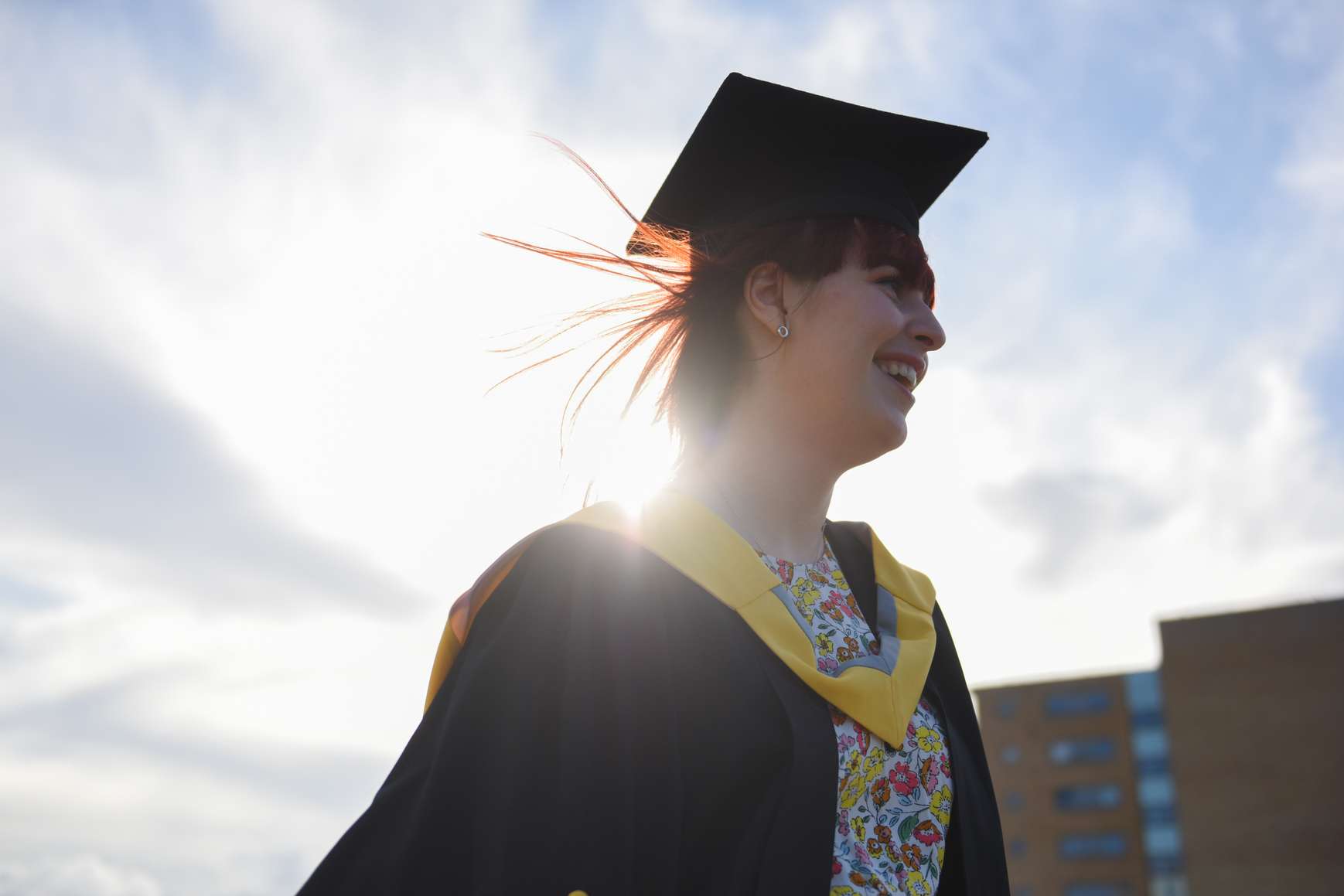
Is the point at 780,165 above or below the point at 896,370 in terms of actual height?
above

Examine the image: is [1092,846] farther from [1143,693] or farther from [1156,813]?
[1143,693]

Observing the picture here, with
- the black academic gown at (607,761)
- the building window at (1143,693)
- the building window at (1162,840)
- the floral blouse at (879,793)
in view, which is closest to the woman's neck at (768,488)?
the floral blouse at (879,793)

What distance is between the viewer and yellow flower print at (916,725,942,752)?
2049 millimetres

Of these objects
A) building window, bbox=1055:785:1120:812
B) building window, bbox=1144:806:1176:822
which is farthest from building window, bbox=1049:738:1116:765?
building window, bbox=1144:806:1176:822

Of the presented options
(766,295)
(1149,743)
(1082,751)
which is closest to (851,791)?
(766,295)

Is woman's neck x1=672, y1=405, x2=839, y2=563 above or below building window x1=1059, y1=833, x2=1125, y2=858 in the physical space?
below

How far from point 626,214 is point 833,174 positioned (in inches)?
19.2

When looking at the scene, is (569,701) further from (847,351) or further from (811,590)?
(847,351)

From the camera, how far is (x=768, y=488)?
2.29 m

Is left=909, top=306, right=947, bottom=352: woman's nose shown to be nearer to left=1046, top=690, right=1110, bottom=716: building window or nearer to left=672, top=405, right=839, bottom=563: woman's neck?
left=672, top=405, right=839, bottom=563: woman's neck

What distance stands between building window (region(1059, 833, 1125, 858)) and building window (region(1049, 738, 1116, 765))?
12.7 feet

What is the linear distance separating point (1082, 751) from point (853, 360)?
66.3 m

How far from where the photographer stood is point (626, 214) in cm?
262

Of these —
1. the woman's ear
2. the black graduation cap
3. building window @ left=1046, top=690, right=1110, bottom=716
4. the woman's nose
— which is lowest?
the woman's nose
